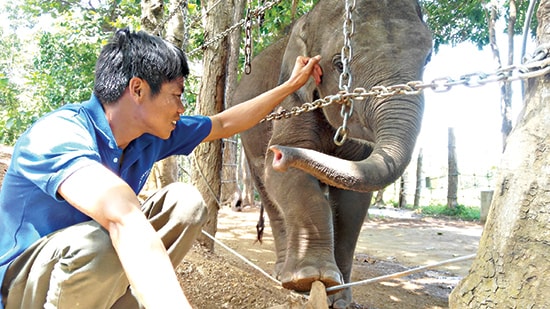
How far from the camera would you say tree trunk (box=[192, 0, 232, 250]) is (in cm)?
456

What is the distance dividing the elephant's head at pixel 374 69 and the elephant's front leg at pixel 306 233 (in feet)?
1.68

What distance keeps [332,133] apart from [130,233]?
2.82 m

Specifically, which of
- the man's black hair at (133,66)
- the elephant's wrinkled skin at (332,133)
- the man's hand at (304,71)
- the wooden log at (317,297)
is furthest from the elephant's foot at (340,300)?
the man's black hair at (133,66)

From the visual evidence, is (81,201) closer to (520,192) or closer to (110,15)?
(520,192)

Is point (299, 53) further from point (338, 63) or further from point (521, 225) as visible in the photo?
point (521, 225)

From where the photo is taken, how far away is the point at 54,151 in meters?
1.54

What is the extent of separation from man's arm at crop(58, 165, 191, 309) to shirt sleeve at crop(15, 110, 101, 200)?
0.15 ft

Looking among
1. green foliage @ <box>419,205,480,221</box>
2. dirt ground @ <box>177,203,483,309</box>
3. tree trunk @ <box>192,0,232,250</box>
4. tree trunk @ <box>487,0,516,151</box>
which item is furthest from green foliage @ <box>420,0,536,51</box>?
tree trunk @ <box>192,0,232,250</box>

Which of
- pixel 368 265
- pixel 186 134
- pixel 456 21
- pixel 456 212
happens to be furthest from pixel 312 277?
pixel 456 212

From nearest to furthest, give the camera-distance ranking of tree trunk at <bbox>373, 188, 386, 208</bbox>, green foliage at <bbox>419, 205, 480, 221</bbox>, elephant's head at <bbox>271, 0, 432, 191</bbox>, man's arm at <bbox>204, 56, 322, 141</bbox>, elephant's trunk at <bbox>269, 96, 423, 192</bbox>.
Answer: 1. elephant's trunk at <bbox>269, 96, 423, 192</bbox>
2. elephant's head at <bbox>271, 0, 432, 191</bbox>
3. man's arm at <bbox>204, 56, 322, 141</bbox>
4. green foliage at <bbox>419, 205, 480, 221</bbox>
5. tree trunk at <bbox>373, 188, 386, 208</bbox>

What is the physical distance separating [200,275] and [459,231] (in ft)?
25.7

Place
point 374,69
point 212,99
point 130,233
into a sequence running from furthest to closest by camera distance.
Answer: point 212,99 < point 374,69 < point 130,233

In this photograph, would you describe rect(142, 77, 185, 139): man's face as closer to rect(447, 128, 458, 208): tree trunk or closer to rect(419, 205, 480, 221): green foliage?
rect(419, 205, 480, 221): green foliage

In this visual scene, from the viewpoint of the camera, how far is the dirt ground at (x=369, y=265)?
3.47 m
